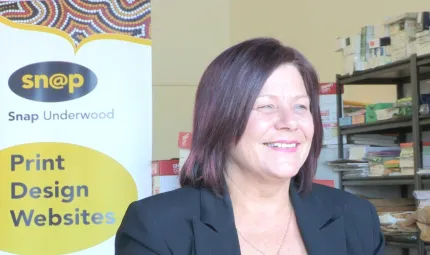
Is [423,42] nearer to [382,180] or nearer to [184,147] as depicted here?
[382,180]

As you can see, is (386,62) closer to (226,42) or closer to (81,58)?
(81,58)

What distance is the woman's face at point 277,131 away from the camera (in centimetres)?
152

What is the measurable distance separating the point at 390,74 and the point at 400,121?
38 centimetres

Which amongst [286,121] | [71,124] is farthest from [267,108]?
[71,124]

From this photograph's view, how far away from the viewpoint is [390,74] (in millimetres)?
4160

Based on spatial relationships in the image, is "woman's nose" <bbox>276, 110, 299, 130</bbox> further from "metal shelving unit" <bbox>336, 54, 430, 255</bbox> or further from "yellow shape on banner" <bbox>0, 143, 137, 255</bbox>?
"metal shelving unit" <bbox>336, 54, 430, 255</bbox>

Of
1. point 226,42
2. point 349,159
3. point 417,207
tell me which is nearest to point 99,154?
point 417,207

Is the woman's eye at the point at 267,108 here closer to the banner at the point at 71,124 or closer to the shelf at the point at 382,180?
the banner at the point at 71,124

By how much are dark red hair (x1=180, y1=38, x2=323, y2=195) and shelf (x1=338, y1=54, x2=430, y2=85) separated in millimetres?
2158

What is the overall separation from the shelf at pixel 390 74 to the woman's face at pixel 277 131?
7.25 feet

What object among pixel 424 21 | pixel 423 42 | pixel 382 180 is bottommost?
pixel 382 180

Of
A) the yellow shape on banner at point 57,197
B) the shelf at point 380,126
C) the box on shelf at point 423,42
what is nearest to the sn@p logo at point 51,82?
the yellow shape on banner at point 57,197

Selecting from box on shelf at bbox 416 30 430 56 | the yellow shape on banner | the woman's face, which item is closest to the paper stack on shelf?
box on shelf at bbox 416 30 430 56

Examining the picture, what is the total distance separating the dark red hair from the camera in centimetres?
153
